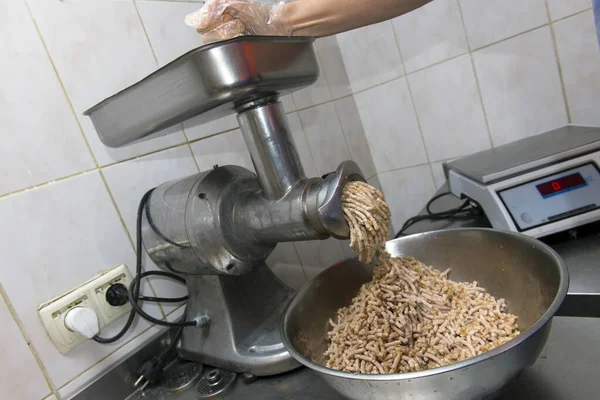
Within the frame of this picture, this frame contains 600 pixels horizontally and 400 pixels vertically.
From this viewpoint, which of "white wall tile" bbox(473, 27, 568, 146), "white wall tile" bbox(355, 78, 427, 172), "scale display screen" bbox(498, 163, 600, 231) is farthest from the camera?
"white wall tile" bbox(355, 78, 427, 172)

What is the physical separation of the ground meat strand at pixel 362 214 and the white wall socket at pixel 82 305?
439 mm

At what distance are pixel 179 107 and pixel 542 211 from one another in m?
0.67

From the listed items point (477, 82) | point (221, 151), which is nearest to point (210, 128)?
point (221, 151)

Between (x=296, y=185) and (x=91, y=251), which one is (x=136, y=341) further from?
(x=296, y=185)

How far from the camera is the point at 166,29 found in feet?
2.71

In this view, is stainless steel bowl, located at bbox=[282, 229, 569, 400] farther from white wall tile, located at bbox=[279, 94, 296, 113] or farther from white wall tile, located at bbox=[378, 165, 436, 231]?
white wall tile, located at bbox=[378, 165, 436, 231]

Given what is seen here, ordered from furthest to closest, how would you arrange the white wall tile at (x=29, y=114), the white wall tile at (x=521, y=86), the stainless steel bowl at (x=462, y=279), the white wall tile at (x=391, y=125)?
the white wall tile at (x=391, y=125) → the white wall tile at (x=521, y=86) → the white wall tile at (x=29, y=114) → the stainless steel bowl at (x=462, y=279)

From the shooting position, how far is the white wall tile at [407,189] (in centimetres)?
137

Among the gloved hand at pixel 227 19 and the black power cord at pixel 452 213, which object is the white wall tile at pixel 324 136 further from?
the gloved hand at pixel 227 19

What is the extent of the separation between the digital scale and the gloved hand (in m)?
0.55

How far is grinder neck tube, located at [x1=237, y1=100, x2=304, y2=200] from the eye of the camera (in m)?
0.55

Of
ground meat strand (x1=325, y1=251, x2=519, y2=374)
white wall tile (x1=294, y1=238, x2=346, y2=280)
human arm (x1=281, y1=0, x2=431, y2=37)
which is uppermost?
human arm (x1=281, y1=0, x2=431, y2=37)

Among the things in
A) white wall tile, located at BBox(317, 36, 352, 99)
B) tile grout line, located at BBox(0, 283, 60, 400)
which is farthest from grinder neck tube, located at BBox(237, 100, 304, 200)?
white wall tile, located at BBox(317, 36, 352, 99)

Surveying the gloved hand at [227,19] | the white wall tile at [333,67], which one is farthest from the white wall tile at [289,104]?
the gloved hand at [227,19]
